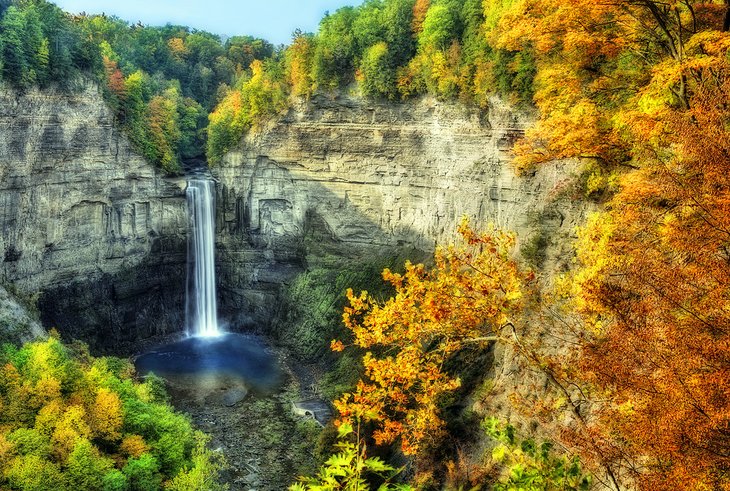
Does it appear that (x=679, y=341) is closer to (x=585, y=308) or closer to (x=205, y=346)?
(x=585, y=308)

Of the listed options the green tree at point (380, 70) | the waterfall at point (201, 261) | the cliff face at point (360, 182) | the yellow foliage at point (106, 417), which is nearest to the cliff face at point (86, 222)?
the waterfall at point (201, 261)

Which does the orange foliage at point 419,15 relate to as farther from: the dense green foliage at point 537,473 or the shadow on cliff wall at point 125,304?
the dense green foliage at point 537,473

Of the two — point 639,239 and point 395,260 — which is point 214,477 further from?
point 639,239

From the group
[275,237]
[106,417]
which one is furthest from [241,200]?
[106,417]

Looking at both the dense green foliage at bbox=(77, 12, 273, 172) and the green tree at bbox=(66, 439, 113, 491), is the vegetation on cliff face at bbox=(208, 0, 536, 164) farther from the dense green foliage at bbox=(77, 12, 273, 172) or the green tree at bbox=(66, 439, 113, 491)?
the green tree at bbox=(66, 439, 113, 491)

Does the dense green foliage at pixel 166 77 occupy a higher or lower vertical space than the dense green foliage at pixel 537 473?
higher

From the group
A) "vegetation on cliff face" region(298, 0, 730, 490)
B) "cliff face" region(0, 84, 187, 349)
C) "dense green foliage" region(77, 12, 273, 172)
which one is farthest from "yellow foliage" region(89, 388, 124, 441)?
"dense green foliage" region(77, 12, 273, 172)

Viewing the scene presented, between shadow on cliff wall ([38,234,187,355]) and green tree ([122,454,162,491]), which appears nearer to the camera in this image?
green tree ([122,454,162,491])
